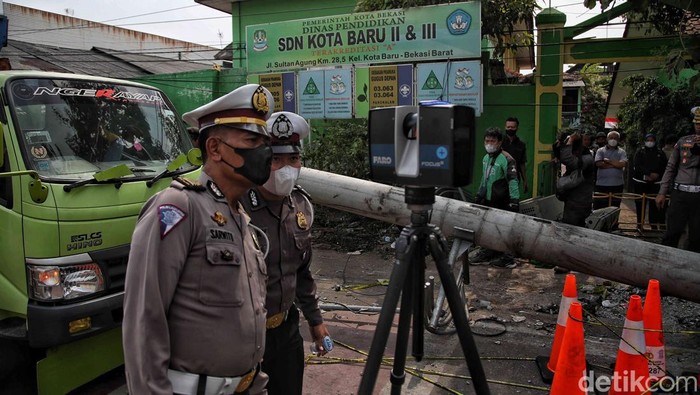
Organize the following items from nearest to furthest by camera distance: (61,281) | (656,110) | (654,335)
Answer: (61,281), (654,335), (656,110)

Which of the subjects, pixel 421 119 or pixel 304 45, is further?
pixel 304 45

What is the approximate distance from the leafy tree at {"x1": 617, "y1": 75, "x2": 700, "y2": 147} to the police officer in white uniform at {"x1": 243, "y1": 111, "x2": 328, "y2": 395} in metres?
10.1

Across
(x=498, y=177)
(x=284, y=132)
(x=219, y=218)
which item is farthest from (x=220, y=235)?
(x=498, y=177)

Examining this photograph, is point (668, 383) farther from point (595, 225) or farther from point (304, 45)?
point (304, 45)

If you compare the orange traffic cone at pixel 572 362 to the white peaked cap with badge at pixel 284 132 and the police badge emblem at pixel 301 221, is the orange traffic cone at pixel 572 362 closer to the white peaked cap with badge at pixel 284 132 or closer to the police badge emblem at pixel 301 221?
the police badge emblem at pixel 301 221

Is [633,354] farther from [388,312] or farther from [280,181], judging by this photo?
[280,181]

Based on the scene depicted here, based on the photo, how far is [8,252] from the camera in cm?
298

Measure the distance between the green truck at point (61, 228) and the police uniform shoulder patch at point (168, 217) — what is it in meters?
1.76

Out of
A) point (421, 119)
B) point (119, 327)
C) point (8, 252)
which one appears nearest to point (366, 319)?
point (119, 327)

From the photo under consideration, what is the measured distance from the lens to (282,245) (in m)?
2.33

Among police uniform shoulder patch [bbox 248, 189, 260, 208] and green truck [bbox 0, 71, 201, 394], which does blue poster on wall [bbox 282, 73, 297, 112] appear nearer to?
green truck [bbox 0, 71, 201, 394]

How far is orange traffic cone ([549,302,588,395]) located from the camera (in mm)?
3066

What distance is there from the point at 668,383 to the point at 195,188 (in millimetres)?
3260

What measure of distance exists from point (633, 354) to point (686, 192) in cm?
314
